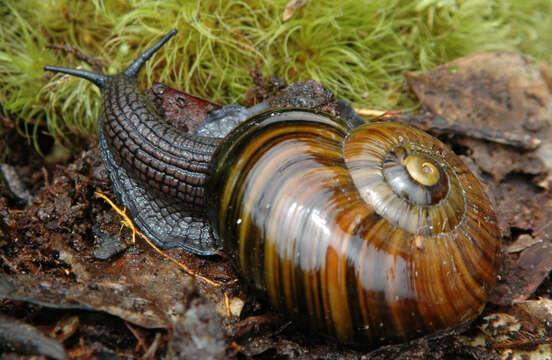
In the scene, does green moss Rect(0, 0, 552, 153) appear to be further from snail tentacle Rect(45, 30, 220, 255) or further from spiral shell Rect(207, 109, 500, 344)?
spiral shell Rect(207, 109, 500, 344)

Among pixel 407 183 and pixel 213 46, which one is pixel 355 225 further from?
pixel 213 46

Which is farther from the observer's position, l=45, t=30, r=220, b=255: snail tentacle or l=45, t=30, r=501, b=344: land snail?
l=45, t=30, r=220, b=255: snail tentacle

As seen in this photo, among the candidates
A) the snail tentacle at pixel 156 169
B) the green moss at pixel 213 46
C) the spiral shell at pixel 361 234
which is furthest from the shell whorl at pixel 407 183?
the green moss at pixel 213 46

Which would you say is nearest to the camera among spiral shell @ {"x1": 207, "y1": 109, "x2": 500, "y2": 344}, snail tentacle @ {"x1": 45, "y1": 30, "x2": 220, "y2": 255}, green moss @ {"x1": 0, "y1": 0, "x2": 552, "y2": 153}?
spiral shell @ {"x1": 207, "y1": 109, "x2": 500, "y2": 344}

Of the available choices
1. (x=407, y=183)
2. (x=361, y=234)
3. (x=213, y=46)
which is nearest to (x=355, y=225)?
(x=361, y=234)

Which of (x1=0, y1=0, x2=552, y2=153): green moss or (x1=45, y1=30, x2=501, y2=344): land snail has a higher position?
(x1=0, y1=0, x2=552, y2=153): green moss

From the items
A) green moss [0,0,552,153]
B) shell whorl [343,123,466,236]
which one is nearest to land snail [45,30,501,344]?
shell whorl [343,123,466,236]

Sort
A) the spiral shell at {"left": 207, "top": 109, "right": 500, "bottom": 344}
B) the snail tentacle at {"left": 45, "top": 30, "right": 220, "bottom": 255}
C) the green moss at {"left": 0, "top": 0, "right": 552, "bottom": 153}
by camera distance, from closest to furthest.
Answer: the spiral shell at {"left": 207, "top": 109, "right": 500, "bottom": 344}, the snail tentacle at {"left": 45, "top": 30, "right": 220, "bottom": 255}, the green moss at {"left": 0, "top": 0, "right": 552, "bottom": 153}
